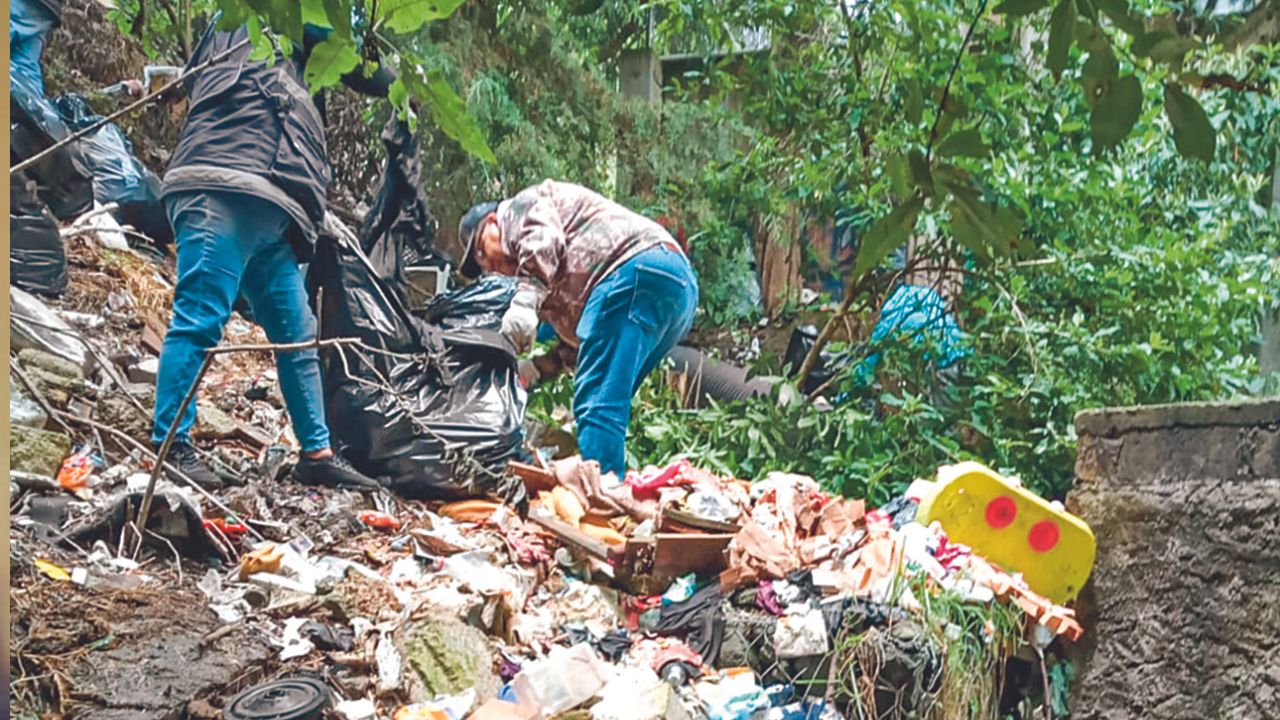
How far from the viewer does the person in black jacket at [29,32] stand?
2.45 m

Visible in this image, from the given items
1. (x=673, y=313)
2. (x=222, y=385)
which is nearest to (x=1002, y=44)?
(x=673, y=313)

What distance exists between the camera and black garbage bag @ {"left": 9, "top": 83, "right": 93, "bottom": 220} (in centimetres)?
249

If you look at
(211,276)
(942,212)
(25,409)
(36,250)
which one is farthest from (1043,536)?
(36,250)

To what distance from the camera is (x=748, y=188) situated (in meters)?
3.48

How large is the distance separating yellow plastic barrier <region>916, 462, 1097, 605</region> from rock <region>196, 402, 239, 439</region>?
1593 mm

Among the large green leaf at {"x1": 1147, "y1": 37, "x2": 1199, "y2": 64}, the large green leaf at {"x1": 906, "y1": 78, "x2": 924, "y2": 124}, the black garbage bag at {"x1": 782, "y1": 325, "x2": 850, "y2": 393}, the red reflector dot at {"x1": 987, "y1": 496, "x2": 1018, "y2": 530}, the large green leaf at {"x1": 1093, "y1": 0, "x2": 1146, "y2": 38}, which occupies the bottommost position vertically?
the black garbage bag at {"x1": 782, "y1": 325, "x2": 850, "y2": 393}

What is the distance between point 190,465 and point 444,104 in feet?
Answer: 5.14

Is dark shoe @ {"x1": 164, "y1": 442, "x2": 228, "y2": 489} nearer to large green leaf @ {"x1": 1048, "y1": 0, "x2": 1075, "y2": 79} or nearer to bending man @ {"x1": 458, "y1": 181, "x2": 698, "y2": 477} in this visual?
bending man @ {"x1": 458, "y1": 181, "x2": 698, "y2": 477}

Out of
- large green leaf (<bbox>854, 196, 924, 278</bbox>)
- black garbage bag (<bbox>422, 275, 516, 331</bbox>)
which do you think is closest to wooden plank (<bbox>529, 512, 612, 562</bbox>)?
black garbage bag (<bbox>422, 275, 516, 331</bbox>)

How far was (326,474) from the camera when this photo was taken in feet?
7.37

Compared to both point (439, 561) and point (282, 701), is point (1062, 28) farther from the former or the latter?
point (439, 561)

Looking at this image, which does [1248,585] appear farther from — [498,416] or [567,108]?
[567,108]

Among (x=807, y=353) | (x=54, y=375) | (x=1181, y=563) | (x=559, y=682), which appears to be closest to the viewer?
(x=559, y=682)

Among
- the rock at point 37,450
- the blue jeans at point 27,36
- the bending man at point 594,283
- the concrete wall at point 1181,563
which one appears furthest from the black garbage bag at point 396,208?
the concrete wall at point 1181,563
